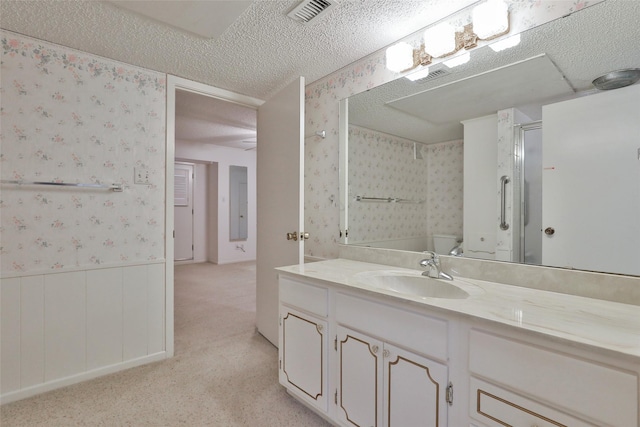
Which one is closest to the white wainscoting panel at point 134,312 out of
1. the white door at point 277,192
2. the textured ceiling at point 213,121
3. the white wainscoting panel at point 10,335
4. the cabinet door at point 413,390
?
the white wainscoting panel at point 10,335

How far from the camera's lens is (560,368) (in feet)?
Answer: 2.65

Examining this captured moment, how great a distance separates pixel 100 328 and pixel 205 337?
32.3 inches

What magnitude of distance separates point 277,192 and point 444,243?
4.12 ft

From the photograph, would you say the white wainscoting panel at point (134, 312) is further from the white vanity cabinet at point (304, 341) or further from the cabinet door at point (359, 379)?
the cabinet door at point (359, 379)

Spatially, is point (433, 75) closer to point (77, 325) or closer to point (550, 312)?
point (550, 312)

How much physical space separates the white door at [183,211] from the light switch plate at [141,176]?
4054mm

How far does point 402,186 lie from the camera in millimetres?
1925

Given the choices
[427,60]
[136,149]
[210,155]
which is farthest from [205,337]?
[210,155]

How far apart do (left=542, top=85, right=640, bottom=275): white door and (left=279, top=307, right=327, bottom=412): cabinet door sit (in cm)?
114

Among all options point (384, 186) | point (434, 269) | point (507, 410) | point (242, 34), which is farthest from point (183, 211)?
point (507, 410)

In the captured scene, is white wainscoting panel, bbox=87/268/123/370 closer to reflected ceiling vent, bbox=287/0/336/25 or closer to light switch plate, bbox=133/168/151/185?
light switch plate, bbox=133/168/151/185

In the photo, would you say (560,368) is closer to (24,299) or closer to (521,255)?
(521,255)

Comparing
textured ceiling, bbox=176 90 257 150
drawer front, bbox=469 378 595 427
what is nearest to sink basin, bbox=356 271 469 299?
drawer front, bbox=469 378 595 427

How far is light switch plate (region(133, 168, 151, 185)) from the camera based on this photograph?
217 centimetres
